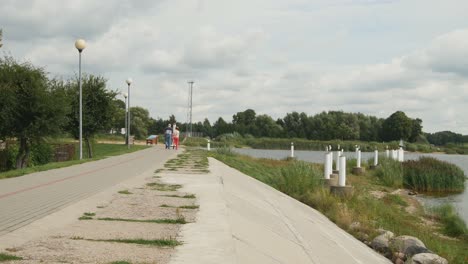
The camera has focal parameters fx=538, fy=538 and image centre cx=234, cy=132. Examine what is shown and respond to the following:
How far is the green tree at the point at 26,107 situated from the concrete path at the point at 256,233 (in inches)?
509

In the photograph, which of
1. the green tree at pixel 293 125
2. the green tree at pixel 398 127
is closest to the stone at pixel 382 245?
the green tree at pixel 398 127

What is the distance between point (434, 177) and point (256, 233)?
968 inches

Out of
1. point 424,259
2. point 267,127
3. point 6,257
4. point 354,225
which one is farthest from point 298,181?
point 267,127

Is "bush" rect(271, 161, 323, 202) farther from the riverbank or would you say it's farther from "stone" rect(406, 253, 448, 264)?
"stone" rect(406, 253, 448, 264)

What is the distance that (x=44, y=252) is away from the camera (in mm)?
6195

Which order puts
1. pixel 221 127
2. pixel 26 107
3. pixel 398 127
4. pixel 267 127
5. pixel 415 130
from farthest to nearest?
pixel 221 127, pixel 267 127, pixel 415 130, pixel 398 127, pixel 26 107

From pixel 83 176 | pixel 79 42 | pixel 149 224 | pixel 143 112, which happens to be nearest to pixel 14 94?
pixel 79 42

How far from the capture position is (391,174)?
31.6 metres

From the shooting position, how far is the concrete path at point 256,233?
6773 mm

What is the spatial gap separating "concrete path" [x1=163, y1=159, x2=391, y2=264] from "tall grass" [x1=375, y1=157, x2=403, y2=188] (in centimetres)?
1791

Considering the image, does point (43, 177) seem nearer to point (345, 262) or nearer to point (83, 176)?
point (83, 176)

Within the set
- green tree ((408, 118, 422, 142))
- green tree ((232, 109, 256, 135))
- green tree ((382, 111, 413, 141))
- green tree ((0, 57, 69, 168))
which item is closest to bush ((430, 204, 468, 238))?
green tree ((0, 57, 69, 168))

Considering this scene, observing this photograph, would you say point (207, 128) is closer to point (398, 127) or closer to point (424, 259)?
point (398, 127)

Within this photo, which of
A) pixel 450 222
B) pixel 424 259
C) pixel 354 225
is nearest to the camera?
pixel 424 259
